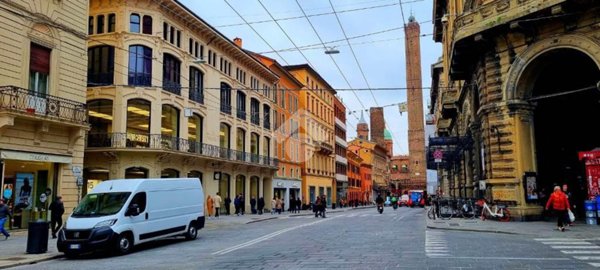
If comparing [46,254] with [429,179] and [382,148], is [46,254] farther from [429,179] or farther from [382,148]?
[382,148]

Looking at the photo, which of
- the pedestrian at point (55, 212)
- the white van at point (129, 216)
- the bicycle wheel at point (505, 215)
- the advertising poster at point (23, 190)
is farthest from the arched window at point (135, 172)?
the bicycle wheel at point (505, 215)

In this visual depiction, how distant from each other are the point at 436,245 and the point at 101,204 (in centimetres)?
982

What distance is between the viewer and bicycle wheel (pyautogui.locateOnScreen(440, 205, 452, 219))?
90.1 ft

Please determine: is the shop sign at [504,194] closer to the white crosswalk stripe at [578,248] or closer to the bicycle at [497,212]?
the bicycle at [497,212]

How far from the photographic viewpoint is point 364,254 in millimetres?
12617

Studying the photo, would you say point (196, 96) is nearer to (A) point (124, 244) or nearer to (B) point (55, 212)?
(B) point (55, 212)

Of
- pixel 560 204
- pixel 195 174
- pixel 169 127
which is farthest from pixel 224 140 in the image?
pixel 560 204

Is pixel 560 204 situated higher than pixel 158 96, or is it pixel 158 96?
pixel 158 96

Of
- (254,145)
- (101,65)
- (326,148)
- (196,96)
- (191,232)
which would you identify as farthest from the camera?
(326,148)

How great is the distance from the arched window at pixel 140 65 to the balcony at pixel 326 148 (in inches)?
1414

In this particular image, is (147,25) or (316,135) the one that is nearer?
(147,25)

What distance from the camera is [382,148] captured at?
114m

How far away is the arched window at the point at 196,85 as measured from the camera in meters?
36.4

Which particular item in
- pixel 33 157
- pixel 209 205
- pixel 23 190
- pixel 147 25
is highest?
pixel 147 25
